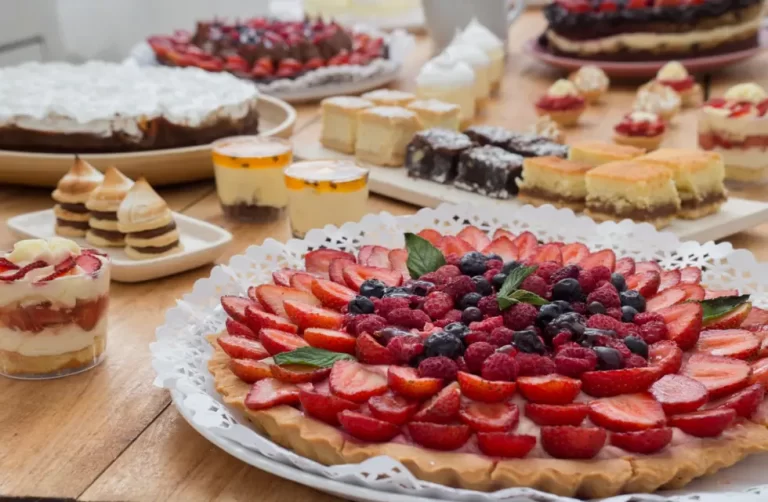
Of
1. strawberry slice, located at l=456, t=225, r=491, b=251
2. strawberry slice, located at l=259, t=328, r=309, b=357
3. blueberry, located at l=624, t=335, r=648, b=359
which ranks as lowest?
strawberry slice, located at l=456, t=225, r=491, b=251

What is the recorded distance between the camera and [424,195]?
8.16 feet

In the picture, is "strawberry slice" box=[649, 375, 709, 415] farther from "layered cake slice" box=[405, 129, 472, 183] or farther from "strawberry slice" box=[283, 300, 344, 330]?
"layered cake slice" box=[405, 129, 472, 183]

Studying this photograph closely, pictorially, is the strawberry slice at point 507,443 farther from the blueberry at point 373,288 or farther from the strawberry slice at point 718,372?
the blueberry at point 373,288

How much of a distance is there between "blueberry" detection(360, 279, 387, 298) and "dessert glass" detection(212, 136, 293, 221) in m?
0.83

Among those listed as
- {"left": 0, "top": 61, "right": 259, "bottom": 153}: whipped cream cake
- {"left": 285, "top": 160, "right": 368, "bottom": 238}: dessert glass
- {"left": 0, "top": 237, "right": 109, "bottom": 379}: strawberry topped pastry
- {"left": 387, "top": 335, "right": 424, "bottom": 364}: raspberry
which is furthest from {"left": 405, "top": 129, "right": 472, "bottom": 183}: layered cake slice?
{"left": 387, "top": 335, "right": 424, "bottom": 364}: raspberry

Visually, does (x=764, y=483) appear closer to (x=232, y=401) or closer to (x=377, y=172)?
(x=232, y=401)

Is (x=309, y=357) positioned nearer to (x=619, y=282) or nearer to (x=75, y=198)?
(x=619, y=282)

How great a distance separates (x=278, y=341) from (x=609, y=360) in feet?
1.46

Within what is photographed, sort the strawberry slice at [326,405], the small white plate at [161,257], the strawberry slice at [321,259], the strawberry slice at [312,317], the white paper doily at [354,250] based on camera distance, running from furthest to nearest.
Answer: the small white plate at [161,257], the strawberry slice at [321,259], the strawberry slice at [312,317], the strawberry slice at [326,405], the white paper doily at [354,250]

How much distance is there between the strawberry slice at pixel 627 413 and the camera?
4.07 ft

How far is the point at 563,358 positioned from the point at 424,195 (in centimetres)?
120

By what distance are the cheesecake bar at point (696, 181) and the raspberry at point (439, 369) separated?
1.11 m

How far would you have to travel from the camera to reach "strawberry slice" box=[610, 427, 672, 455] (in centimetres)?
122

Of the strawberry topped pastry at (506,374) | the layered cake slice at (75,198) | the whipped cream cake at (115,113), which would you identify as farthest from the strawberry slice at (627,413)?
the whipped cream cake at (115,113)
